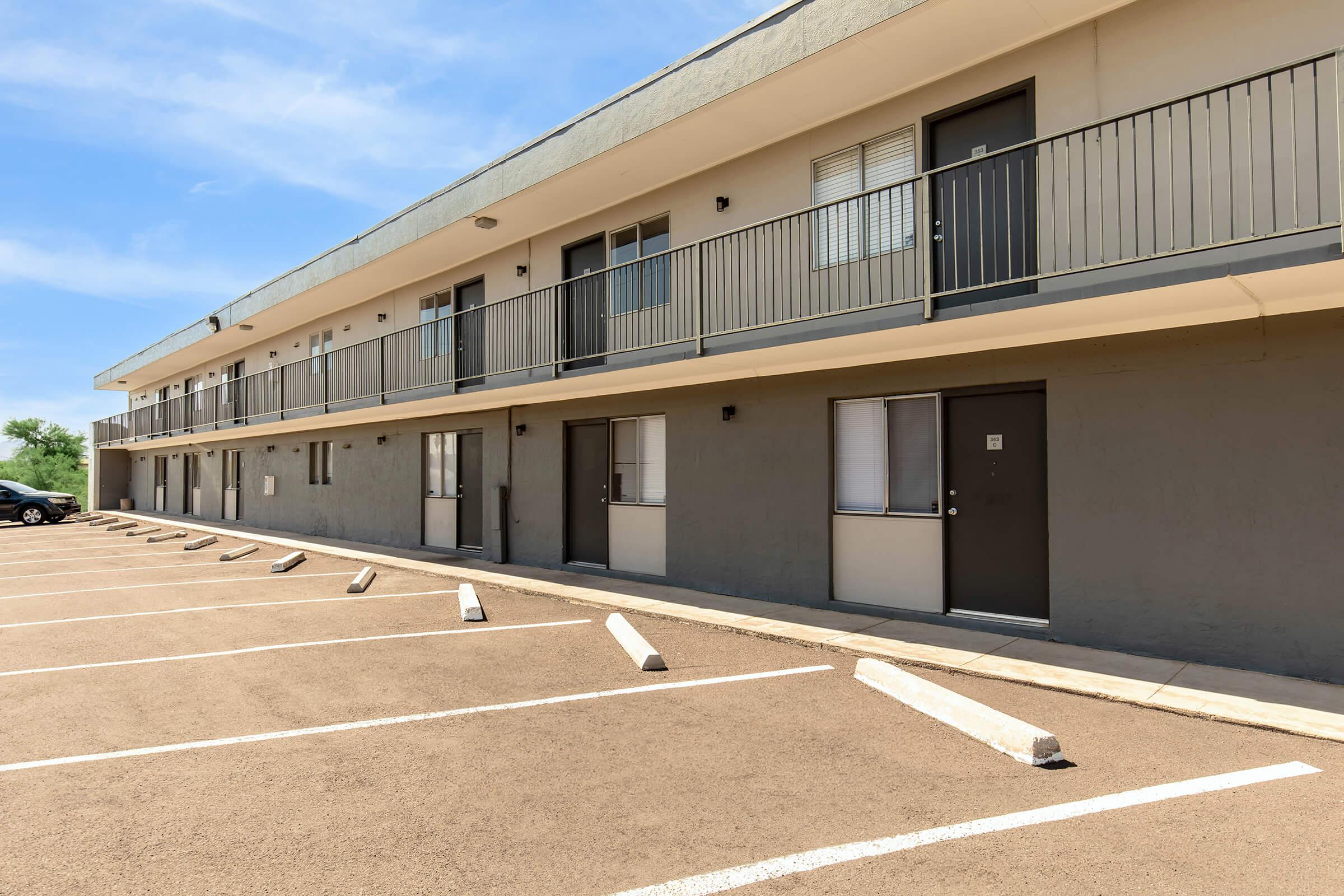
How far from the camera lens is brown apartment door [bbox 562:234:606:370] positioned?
39.0ft

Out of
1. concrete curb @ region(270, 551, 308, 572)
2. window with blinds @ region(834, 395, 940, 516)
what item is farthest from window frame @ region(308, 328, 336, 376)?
window with blinds @ region(834, 395, 940, 516)

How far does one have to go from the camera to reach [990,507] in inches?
298

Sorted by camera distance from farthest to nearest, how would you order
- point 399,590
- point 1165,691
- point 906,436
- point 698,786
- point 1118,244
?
point 399,590 → point 906,436 → point 1118,244 → point 1165,691 → point 698,786

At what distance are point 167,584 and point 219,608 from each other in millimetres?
2877

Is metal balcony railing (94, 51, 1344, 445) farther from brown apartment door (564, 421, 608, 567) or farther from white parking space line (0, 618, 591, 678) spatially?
white parking space line (0, 618, 591, 678)

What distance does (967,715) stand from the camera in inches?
187

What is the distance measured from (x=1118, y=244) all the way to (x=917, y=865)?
5.64 m

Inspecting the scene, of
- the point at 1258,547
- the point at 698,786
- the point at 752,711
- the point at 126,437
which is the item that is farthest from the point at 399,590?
the point at 126,437

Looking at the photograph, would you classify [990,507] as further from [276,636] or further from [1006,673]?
[276,636]

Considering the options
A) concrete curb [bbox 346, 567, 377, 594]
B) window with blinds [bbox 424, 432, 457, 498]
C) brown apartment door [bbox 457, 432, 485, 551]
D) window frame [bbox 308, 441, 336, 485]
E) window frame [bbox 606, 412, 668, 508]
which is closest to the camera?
concrete curb [bbox 346, 567, 377, 594]

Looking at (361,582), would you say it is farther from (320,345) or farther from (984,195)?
(320,345)

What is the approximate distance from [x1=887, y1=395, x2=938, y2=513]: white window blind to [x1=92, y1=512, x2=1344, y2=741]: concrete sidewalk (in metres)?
1.32

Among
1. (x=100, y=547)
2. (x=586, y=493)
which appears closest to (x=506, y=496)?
(x=586, y=493)

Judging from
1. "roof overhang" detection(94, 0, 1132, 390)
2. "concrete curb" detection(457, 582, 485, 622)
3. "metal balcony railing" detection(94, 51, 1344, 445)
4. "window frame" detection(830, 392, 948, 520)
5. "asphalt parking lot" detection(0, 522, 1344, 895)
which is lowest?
"asphalt parking lot" detection(0, 522, 1344, 895)
